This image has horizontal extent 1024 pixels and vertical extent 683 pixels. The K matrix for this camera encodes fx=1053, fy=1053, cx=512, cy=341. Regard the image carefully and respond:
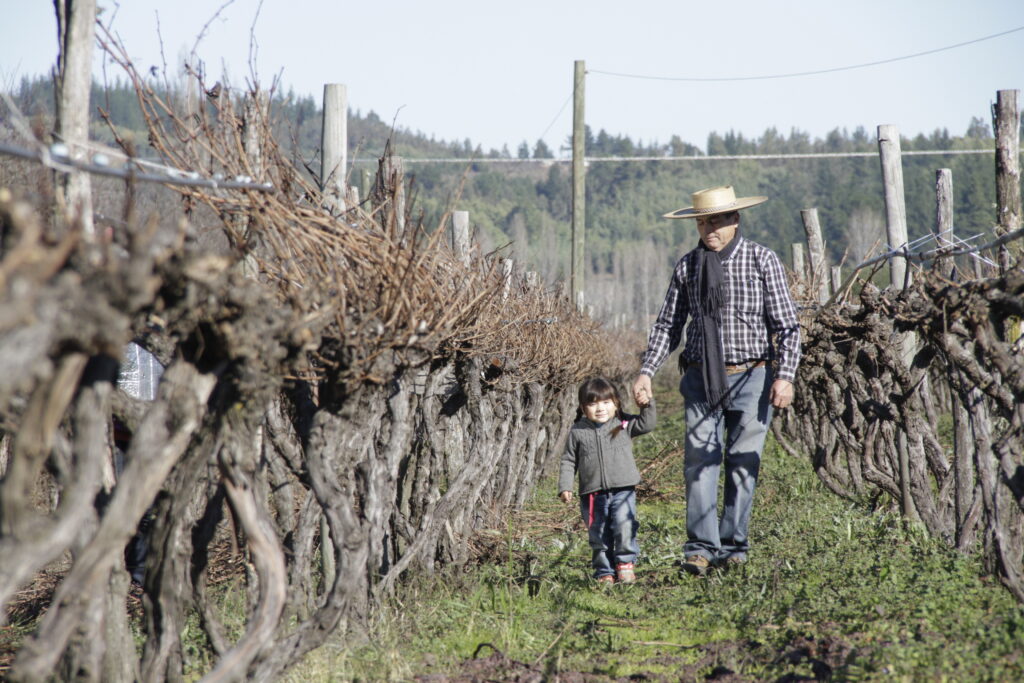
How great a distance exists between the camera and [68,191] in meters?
3.54

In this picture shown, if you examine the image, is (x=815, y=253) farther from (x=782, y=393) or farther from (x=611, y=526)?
(x=782, y=393)

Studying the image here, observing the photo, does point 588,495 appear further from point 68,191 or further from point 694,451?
point 68,191

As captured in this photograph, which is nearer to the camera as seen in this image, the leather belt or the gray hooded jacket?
the leather belt

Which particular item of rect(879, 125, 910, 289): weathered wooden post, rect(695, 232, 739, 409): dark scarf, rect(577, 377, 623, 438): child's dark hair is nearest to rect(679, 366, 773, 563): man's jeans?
rect(695, 232, 739, 409): dark scarf

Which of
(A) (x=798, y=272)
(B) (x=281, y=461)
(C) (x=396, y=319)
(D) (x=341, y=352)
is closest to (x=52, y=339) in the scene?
(D) (x=341, y=352)

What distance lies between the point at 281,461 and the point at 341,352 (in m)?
1.54

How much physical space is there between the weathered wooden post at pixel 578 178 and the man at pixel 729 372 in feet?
34.2

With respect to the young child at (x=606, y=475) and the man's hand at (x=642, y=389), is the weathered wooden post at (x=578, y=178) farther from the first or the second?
the man's hand at (x=642, y=389)

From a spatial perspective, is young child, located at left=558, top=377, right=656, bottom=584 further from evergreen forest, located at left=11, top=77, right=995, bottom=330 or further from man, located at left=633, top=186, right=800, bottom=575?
evergreen forest, located at left=11, top=77, right=995, bottom=330

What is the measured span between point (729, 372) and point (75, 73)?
11.4ft

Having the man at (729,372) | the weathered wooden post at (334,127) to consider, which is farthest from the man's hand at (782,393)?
the weathered wooden post at (334,127)

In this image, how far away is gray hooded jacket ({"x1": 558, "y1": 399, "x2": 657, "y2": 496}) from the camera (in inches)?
238

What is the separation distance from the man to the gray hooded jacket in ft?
1.49

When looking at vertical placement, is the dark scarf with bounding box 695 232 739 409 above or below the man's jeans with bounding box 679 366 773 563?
above
